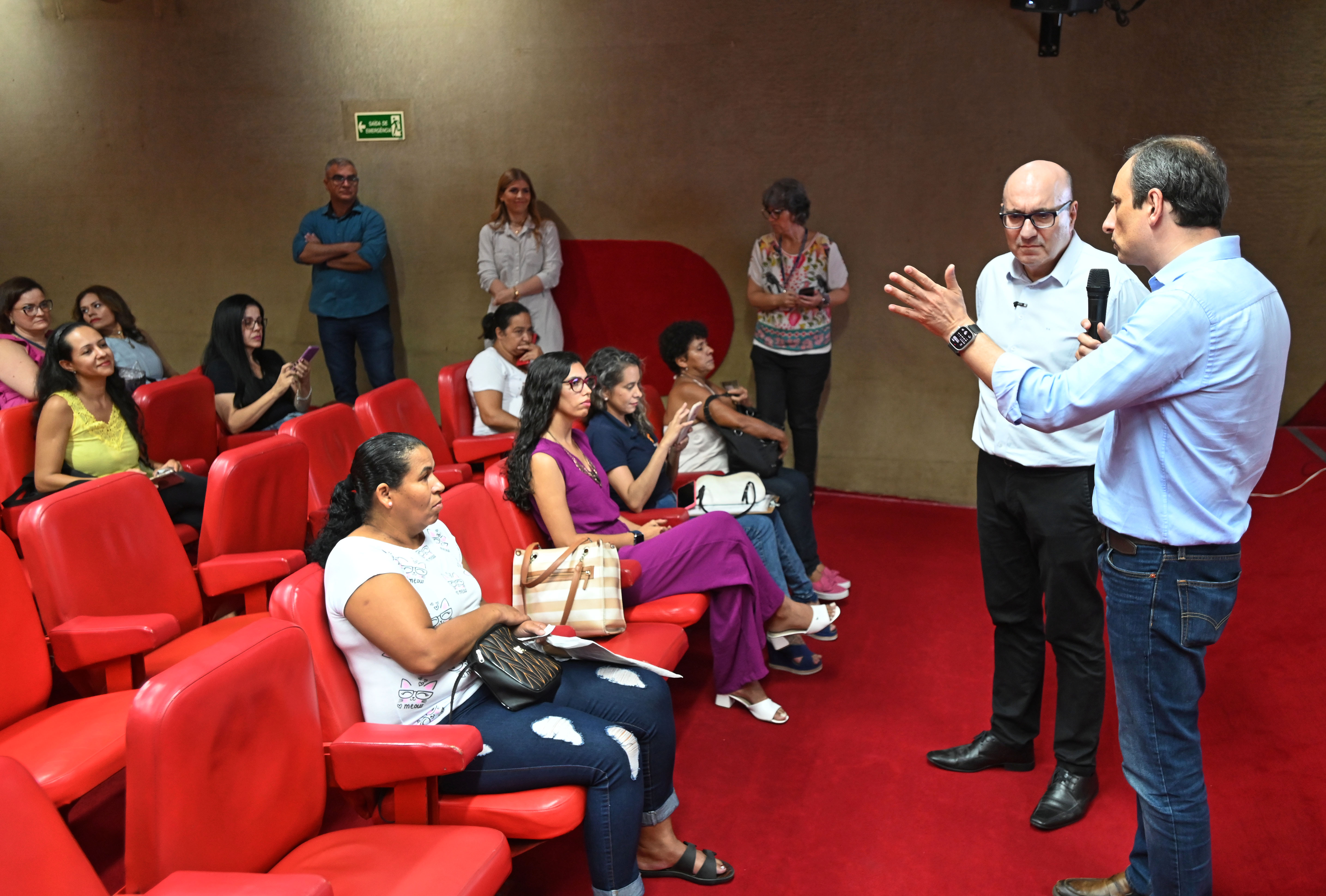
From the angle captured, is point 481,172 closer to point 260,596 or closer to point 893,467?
point 893,467

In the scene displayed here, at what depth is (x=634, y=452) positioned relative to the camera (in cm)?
346

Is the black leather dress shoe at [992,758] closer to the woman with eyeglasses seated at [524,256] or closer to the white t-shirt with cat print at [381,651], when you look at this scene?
the white t-shirt with cat print at [381,651]

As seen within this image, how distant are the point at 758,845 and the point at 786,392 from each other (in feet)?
9.30

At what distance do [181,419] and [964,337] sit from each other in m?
3.42

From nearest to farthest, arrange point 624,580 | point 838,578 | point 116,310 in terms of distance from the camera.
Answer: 1. point 624,580
2. point 838,578
3. point 116,310

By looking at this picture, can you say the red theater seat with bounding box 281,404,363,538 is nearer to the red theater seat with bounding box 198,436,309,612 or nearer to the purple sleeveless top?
the red theater seat with bounding box 198,436,309,612

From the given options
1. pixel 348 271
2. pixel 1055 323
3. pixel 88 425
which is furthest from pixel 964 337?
pixel 348 271

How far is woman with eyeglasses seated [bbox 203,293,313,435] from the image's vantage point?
4.32m

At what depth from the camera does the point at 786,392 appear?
4.98m

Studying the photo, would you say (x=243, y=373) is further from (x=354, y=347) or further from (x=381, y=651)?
(x=381, y=651)

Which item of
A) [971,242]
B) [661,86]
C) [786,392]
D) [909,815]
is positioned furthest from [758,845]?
[661,86]

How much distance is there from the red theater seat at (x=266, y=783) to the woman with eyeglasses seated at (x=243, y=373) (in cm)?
274

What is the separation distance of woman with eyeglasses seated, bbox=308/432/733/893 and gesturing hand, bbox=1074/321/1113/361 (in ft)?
4.07

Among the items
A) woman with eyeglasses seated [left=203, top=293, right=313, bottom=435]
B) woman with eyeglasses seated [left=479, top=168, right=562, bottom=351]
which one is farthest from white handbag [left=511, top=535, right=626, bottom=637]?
woman with eyeglasses seated [left=479, top=168, right=562, bottom=351]
